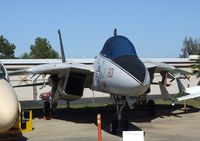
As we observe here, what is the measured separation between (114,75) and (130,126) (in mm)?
2931

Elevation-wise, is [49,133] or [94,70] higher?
[94,70]

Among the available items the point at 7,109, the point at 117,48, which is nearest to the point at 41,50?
the point at 117,48

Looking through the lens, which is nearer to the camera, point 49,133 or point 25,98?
point 49,133

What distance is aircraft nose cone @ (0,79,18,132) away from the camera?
881 centimetres

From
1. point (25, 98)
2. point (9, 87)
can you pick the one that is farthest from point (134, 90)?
point (25, 98)

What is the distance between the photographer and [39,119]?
19078 millimetres

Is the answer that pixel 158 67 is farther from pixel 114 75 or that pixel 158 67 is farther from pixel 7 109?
pixel 7 109

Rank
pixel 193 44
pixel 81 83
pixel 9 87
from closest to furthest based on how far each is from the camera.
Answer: pixel 9 87 → pixel 81 83 → pixel 193 44

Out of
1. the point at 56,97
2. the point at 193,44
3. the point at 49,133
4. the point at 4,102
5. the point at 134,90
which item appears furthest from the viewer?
the point at 193,44

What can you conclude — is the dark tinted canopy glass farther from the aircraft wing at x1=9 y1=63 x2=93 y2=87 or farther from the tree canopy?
the tree canopy

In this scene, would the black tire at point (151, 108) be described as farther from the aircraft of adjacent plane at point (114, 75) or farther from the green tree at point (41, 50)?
the green tree at point (41, 50)

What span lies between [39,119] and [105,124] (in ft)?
12.6

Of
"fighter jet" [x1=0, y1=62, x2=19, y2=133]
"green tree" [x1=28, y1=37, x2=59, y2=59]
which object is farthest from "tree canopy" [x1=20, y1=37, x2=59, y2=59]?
"fighter jet" [x1=0, y1=62, x2=19, y2=133]

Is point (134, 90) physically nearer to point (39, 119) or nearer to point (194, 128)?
point (194, 128)
